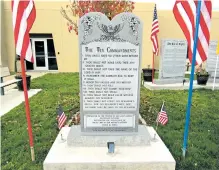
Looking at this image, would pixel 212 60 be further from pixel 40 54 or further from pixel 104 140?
pixel 40 54

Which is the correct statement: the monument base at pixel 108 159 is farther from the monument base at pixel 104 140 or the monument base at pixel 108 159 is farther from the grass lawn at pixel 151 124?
the grass lawn at pixel 151 124

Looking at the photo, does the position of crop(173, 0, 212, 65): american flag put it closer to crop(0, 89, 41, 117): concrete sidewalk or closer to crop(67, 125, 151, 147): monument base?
crop(67, 125, 151, 147): monument base

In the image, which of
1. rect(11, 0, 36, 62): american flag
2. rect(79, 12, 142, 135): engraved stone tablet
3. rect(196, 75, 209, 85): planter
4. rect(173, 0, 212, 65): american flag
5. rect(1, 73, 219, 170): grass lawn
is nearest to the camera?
rect(11, 0, 36, 62): american flag

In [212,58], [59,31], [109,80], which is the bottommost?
[109,80]

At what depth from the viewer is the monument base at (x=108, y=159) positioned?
3557 millimetres

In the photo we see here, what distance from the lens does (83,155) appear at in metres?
3.77

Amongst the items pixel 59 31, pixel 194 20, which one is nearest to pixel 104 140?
pixel 194 20

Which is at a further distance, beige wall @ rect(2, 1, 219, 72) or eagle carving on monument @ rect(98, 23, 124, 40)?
beige wall @ rect(2, 1, 219, 72)

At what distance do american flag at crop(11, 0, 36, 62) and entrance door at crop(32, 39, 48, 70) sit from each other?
1493 centimetres

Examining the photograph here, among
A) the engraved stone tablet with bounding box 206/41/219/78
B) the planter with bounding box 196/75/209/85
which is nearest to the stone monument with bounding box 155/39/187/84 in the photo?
the planter with bounding box 196/75/209/85

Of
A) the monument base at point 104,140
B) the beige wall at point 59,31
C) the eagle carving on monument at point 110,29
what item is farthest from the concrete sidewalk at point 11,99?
the beige wall at point 59,31

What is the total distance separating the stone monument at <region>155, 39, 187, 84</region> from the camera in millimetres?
10115

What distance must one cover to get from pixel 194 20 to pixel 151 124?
3.00 meters

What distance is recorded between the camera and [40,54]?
18.0 meters
